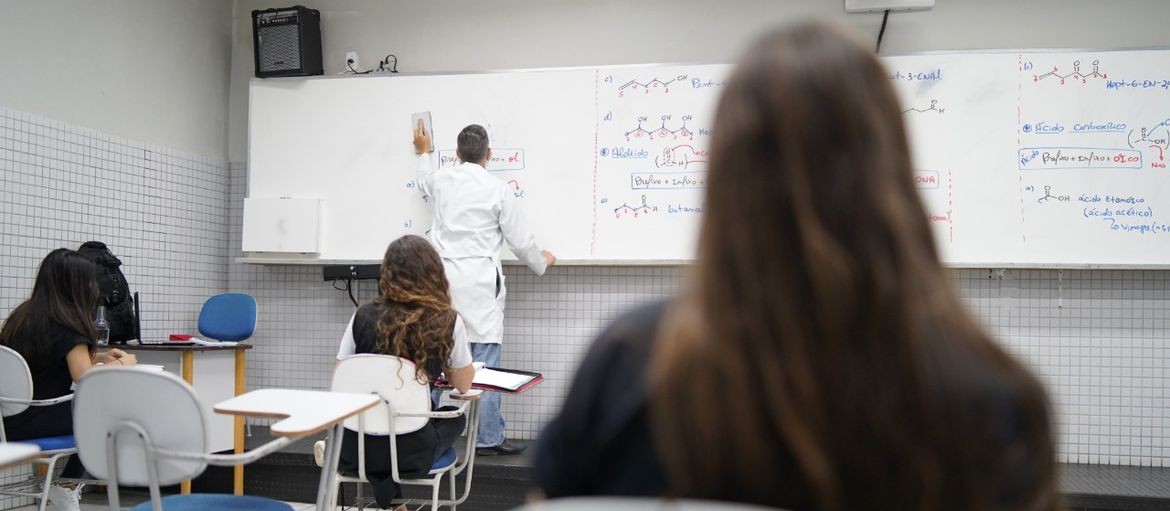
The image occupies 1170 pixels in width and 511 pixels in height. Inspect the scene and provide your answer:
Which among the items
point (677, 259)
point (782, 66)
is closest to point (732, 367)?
point (782, 66)

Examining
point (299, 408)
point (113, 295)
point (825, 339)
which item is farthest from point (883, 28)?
point (113, 295)

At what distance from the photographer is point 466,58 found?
446 centimetres

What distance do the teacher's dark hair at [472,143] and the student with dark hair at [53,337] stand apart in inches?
65.6

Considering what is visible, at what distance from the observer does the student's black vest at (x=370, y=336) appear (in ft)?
8.52

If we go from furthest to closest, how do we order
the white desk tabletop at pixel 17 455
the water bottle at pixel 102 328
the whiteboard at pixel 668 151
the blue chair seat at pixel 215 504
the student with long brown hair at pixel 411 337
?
the whiteboard at pixel 668 151
the water bottle at pixel 102 328
the student with long brown hair at pixel 411 337
the blue chair seat at pixel 215 504
the white desk tabletop at pixel 17 455

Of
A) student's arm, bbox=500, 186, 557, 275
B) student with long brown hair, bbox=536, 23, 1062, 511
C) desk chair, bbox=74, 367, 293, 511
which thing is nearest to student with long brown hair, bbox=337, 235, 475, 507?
desk chair, bbox=74, 367, 293, 511

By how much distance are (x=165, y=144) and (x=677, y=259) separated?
2881 mm

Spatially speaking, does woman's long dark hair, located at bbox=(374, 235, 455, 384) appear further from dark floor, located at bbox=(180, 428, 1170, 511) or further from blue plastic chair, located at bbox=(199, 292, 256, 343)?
blue plastic chair, located at bbox=(199, 292, 256, 343)

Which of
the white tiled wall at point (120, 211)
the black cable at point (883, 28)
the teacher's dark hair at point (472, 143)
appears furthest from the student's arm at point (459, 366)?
the black cable at point (883, 28)

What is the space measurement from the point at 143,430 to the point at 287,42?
3.21 meters

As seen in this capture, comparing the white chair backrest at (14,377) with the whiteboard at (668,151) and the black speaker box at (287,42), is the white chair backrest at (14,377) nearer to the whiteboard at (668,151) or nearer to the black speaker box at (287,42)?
the whiteboard at (668,151)

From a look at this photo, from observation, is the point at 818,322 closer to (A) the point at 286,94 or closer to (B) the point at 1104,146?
(B) the point at 1104,146

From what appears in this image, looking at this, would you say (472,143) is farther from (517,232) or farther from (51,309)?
(51,309)

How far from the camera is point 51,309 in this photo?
275 centimetres
